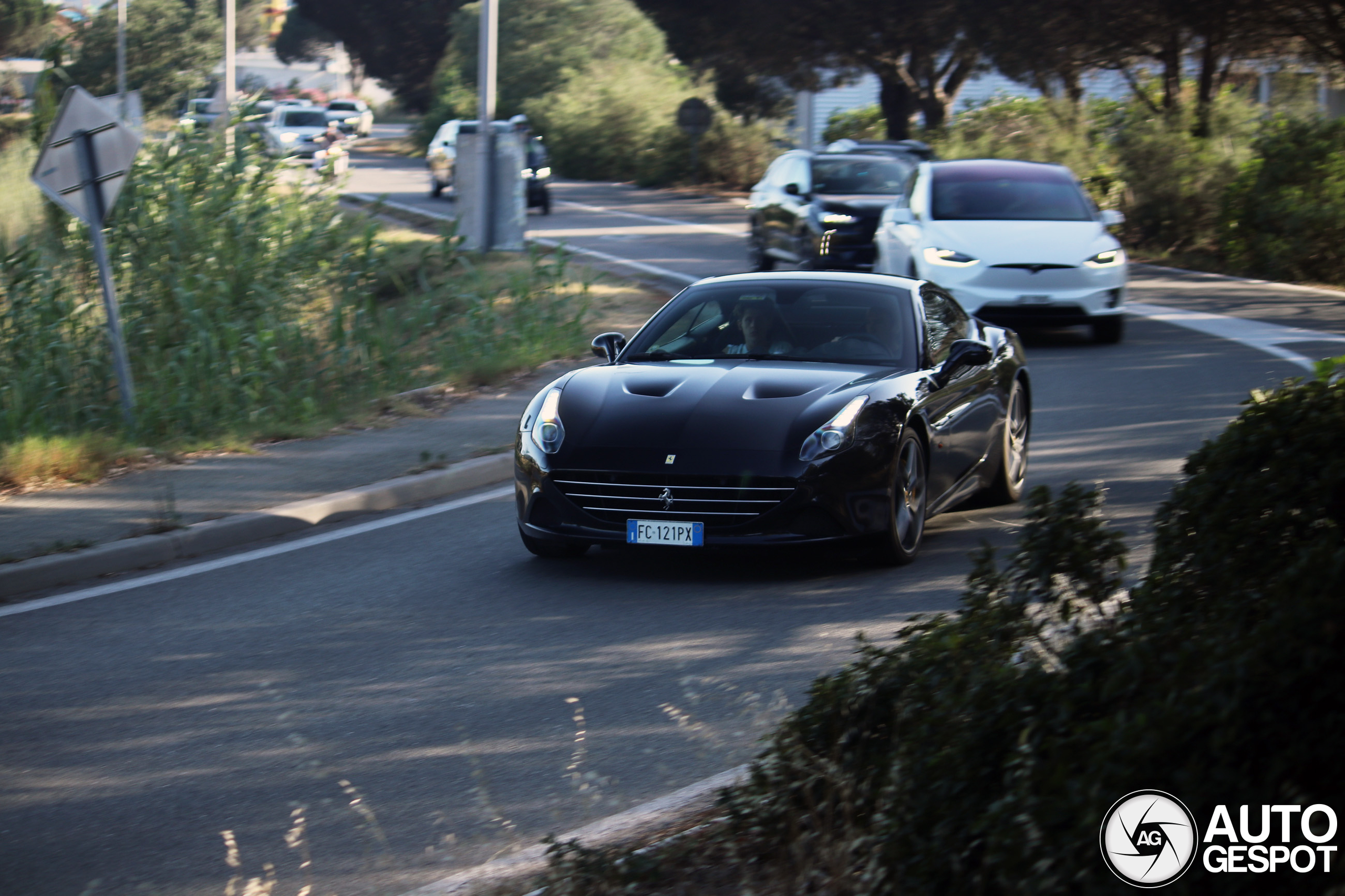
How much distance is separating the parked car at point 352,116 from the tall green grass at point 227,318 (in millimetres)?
54768

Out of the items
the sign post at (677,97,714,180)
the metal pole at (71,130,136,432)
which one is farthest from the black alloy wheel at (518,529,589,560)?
the sign post at (677,97,714,180)

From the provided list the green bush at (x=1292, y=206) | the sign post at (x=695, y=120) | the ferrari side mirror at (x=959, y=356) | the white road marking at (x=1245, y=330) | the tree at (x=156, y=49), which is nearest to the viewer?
the ferrari side mirror at (x=959, y=356)

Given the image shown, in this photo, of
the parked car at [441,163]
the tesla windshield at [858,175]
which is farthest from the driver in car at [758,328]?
the parked car at [441,163]

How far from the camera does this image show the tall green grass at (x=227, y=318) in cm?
1282

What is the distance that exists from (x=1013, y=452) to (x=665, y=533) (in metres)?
3.01

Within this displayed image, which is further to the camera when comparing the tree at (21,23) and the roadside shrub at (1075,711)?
the tree at (21,23)

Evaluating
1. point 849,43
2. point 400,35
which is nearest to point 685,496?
point 849,43

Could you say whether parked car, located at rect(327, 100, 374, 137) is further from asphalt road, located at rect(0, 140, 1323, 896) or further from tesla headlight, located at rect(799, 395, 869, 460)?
tesla headlight, located at rect(799, 395, 869, 460)

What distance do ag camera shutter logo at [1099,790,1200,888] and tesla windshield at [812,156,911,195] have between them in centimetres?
1979

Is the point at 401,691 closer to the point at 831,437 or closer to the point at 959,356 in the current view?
the point at 831,437

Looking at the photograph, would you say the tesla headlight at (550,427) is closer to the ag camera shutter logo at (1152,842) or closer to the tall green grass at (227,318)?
the tall green grass at (227,318)

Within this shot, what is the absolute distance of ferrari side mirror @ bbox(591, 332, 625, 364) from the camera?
29.2 ft

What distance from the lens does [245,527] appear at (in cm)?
905

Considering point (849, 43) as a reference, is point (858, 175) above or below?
below
